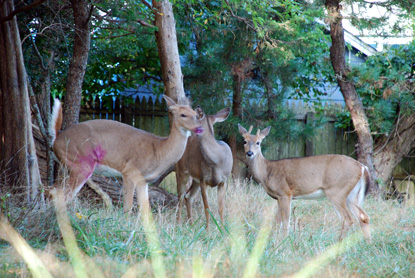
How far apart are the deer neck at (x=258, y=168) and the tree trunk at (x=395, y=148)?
4.55m

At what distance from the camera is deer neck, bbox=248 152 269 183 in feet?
22.7

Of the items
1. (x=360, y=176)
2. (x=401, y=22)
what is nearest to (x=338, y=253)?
(x=360, y=176)

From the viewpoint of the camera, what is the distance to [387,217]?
23.4ft

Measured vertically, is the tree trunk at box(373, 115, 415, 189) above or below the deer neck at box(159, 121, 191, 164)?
below

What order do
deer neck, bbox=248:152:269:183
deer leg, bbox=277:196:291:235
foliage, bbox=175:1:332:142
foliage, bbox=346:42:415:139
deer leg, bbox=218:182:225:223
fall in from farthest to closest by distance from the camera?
foliage, bbox=346:42:415:139 < foliage, bbox=175:1:332:142 < deer neck, bbox=248:152:269:183 < deer leg, bbox=218:182:225:223 < deer leg, bbox=277:196:291:235

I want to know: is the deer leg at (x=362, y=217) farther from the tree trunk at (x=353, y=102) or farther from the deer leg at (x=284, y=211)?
the tree trunk at (x=353, y=102)

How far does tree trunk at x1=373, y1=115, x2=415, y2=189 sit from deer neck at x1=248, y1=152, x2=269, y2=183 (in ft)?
14.9

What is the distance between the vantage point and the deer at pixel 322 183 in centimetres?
648

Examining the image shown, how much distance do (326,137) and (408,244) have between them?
6666 mm

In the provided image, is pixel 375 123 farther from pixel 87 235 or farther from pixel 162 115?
Result: pixel 87 235

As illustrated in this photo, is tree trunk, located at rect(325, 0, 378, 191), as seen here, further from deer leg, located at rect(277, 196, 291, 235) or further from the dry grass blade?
the dry grass blade

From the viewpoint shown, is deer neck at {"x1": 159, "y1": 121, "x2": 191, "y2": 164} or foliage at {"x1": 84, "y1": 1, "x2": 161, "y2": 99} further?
foliage at {"x1": 84, "y1": 1, "x2": 161, "y2": 99}

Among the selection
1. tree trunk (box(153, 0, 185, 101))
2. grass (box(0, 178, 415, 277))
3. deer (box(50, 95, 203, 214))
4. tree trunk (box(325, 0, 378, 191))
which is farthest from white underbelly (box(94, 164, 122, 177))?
tree trunk (box(325, 0, 378, 191))

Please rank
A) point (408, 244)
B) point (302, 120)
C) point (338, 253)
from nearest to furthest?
point (338, 253)
point (408, 244)
point (302, 120)
